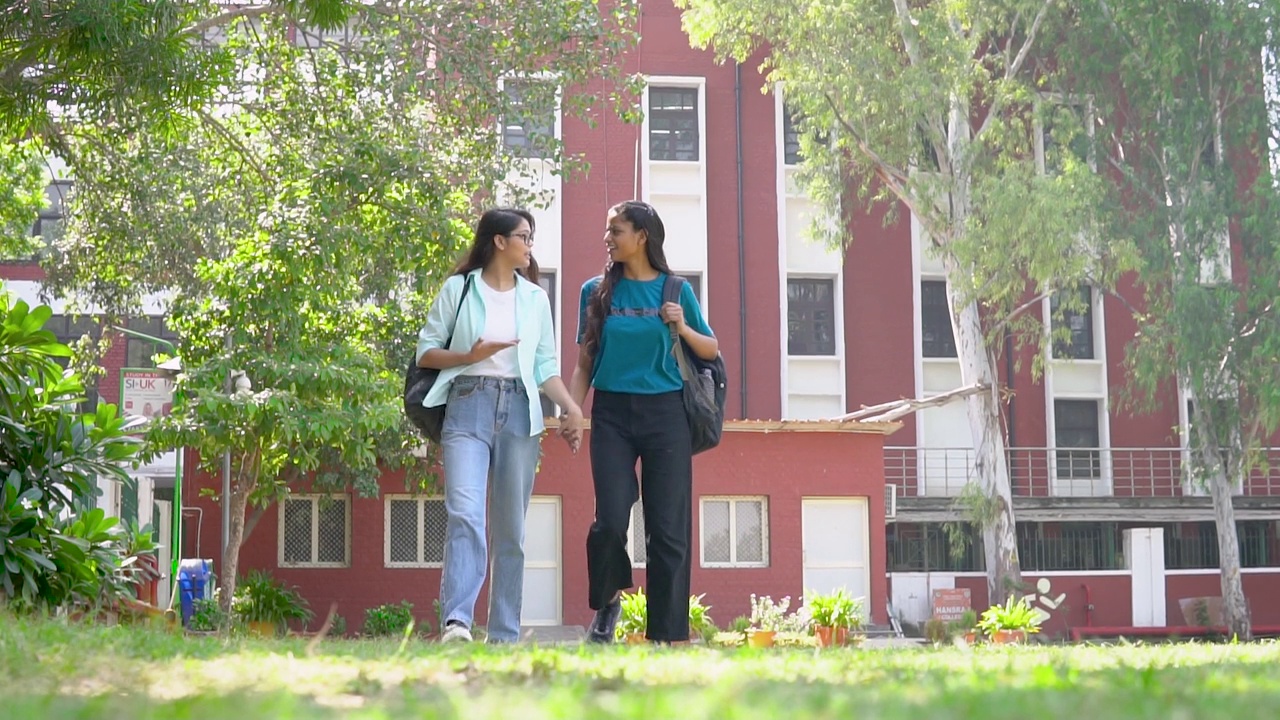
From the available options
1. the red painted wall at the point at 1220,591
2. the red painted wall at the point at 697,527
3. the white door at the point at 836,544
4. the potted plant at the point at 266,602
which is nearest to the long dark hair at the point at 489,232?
the potted plant at the point at 266,602

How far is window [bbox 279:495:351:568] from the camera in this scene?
26.0m

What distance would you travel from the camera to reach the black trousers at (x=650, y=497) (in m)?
6.70

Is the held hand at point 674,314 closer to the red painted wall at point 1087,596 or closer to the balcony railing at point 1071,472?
the balcony railing at point 1071,472

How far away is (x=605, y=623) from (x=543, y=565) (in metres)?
20.4

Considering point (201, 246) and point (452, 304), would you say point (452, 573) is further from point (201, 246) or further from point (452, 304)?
point (201, 246)

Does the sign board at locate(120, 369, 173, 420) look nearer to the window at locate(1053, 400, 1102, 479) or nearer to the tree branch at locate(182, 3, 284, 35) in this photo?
the tree branch at locate(182, 3, 284, 35)

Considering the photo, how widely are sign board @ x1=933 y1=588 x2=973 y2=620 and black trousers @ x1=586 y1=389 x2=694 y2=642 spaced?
23.0 m

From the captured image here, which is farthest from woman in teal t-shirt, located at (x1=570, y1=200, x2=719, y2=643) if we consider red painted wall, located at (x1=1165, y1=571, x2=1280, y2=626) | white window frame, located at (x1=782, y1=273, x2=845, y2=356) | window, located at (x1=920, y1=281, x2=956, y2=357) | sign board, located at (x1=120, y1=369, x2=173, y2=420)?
red painted wall, located at (x1=1165, y1=571, x2=1280, y2=626)

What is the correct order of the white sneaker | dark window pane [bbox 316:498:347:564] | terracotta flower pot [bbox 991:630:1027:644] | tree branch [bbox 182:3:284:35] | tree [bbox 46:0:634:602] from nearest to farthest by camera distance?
1. the white sneaker
2. tree branch [bbox 182:3:284:35]
3. tree [bbox 46:0:634:602]
4. terracotta flower pot [bbox 991:630:1027:644]
5. dark window pane [bbox 316:498:347:564]

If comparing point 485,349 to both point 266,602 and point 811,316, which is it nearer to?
point 266,602

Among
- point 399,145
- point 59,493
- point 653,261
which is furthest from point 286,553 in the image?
point 653,261

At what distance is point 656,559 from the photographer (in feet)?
22.2

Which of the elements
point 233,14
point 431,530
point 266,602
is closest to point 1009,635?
point 431,530

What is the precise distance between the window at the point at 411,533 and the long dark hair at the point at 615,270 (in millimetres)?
19747
